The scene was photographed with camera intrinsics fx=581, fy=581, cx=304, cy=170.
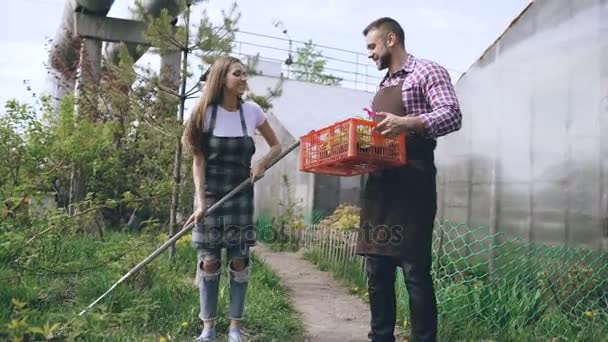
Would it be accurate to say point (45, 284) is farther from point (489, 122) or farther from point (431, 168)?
point (489, 122)

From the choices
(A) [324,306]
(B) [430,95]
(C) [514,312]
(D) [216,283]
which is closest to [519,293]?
(C) [514,312]

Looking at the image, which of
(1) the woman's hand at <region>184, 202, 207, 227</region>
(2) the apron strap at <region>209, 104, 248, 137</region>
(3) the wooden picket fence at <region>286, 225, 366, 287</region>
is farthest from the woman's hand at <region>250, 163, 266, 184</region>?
(3) the wooden picket fence at <region>286, 225, 366, 287</region>

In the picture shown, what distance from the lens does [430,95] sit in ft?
8.87

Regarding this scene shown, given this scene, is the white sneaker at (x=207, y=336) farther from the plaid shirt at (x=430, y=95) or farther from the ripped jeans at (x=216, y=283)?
the plaid shirt at (x=430, y=95)

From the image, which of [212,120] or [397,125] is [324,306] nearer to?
[212,120]

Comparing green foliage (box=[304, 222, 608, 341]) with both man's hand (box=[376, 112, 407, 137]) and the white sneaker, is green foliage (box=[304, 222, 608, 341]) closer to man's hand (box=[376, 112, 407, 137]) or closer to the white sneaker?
the white sneaker

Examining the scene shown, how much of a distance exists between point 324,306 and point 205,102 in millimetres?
2094

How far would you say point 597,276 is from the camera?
3.88 meters

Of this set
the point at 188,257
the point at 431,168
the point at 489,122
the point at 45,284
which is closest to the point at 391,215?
the point at 431,168

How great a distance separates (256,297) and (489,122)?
2.53 m

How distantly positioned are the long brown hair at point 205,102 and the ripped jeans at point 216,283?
21.6 inches

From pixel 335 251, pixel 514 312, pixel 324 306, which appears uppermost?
pixel 335 251

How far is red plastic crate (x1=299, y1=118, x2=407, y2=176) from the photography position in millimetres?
2562

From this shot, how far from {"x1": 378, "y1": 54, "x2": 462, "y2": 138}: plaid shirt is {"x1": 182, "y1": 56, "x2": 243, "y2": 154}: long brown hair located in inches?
34.9
